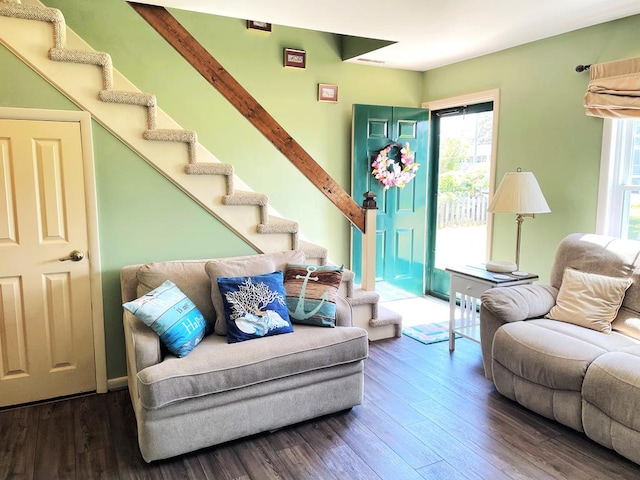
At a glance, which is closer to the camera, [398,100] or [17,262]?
[17,262]

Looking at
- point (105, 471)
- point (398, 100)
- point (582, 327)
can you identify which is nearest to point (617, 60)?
point (582, 327)

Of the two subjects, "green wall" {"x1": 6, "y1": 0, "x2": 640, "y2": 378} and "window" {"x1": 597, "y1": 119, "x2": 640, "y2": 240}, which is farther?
"window" {"x1": 597, "y1": 119, "x2": 640, "y2": 240}

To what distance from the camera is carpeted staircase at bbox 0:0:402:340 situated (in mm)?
2570

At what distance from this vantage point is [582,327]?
2814 mm

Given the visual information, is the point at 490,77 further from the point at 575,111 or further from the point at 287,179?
the point at 287,179

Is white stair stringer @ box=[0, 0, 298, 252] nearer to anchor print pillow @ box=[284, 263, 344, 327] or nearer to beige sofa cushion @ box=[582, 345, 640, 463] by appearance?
anchor print pillow @ box=[284, 263, 344, 327]

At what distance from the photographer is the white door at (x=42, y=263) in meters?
2.66

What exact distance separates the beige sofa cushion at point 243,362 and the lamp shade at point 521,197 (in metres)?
1.51

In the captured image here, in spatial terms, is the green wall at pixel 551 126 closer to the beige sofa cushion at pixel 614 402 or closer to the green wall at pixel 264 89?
the green wall at pixel 264 89

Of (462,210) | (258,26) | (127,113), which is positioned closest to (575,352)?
(462,210)

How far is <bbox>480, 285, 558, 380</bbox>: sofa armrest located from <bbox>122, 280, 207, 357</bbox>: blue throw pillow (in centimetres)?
177

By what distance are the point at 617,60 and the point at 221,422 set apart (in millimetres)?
3421

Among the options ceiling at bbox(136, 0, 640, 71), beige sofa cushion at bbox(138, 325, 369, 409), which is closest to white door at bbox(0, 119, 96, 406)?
beige sofa cushion at bbox(138, 325, 369, 409)

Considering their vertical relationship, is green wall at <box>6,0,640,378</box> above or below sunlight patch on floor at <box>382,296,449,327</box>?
above
